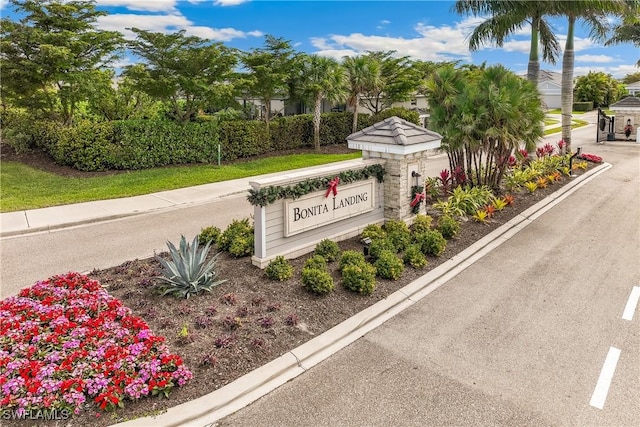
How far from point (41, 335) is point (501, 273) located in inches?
283

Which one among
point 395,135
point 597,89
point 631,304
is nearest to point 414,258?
point 395,135

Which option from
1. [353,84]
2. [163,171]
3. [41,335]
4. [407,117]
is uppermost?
[353,84]

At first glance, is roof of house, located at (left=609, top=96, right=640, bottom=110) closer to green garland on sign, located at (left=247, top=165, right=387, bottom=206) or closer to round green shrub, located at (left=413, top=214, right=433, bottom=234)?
round green shrub, located at (left=413, top=214, right=433, bottom=234)

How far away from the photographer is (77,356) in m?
4.70

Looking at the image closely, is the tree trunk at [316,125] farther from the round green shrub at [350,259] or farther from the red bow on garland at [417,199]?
the round green shrub at [350,259]

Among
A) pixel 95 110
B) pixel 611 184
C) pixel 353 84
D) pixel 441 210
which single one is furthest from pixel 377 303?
pixel 353 84

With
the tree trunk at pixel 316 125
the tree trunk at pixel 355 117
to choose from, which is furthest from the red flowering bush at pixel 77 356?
the tree trunk at pixel 355 117

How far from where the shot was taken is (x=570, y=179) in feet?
52.2

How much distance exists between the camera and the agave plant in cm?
652

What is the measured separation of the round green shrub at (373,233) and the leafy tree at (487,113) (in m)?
4.33

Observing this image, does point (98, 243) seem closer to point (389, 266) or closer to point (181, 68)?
point (389, 266)

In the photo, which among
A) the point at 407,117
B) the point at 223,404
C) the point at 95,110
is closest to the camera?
the point at 223,404

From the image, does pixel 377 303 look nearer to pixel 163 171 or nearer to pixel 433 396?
pixel 433 396

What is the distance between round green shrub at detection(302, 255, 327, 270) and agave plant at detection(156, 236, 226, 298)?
1.44 metres
